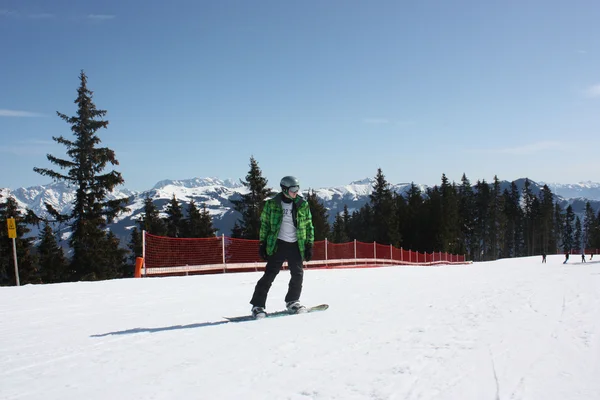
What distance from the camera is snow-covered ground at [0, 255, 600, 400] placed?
306cm

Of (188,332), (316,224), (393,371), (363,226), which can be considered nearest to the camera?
(393,371)

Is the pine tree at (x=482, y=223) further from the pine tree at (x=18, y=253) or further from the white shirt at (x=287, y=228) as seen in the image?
the white shirt at (x=287, y=228)

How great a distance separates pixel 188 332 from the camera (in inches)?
209

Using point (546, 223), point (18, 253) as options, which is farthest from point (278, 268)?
point (546, 223)

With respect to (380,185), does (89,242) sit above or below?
below

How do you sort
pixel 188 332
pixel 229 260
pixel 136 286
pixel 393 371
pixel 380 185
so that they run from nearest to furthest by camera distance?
pixel 393 371 → pixel 188 332 → pixel 136 286 → pixel 229 260 → pixel 380 185

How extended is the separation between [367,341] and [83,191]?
32.5 meters

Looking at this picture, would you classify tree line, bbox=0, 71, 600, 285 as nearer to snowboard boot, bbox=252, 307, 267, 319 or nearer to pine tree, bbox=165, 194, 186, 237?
pine tree, bbox=165, 194, 186, 237

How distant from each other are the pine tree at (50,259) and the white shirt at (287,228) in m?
37.1

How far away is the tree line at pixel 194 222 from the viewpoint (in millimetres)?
32156

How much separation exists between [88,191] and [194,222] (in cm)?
2144

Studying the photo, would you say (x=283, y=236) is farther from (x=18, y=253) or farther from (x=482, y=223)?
(x=482, y=223)

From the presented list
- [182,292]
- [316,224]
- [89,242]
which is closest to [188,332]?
[182,292]

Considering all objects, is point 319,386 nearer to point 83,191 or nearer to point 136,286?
point 136,286
